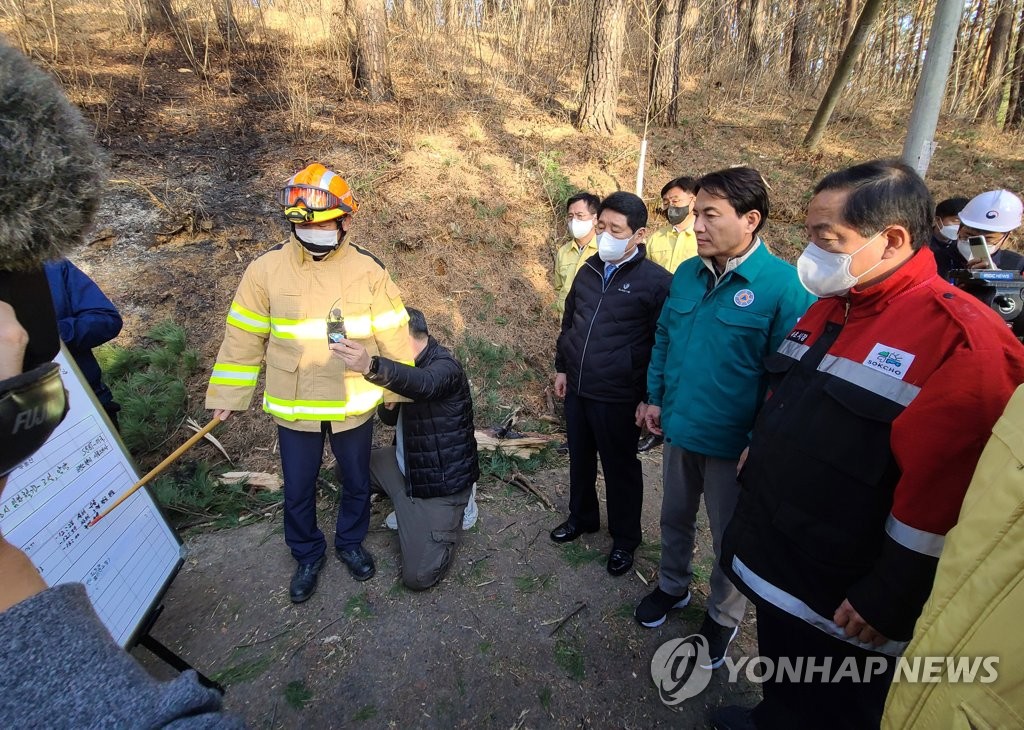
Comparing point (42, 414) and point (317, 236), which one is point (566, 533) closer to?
point (317, 236)

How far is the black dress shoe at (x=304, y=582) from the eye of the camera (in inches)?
116

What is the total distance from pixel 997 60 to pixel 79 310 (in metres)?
16.3

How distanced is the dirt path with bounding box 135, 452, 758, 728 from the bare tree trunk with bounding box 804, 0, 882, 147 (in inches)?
318

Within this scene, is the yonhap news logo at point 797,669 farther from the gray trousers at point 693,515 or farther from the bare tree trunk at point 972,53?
the bare tree trunk at point 972,53

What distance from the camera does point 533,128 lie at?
8352mm

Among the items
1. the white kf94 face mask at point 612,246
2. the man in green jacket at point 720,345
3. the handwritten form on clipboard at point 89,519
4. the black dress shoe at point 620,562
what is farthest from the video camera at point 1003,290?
the handwritten form on clipboard at point 89,519

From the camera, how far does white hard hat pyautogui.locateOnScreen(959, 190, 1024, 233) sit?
11.0 feet

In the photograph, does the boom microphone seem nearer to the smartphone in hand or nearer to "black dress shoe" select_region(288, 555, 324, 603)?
"black dress shoe" select_region(288, 555, 324, 603)

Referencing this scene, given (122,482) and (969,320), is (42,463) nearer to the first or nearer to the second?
(122,482)

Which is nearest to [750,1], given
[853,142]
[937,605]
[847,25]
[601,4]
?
[847,25]

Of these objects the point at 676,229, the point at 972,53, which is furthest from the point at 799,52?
the point at 676,229

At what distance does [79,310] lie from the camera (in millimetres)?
2807

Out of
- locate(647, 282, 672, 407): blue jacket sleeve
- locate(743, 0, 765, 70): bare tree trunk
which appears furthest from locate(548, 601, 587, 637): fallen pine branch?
locate(743, 0, 765, 70): bare tree trunk

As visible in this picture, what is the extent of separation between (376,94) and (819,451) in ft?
26.9
